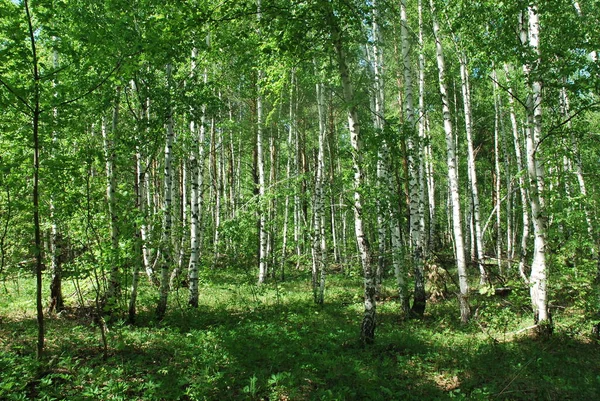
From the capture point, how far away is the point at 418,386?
5.25m

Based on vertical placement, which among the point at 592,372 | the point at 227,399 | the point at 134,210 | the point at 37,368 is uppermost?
the point at 134,210

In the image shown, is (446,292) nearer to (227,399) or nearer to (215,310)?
(215,310)

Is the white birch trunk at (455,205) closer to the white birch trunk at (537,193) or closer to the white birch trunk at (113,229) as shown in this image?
the white birch trunk at (537,193)

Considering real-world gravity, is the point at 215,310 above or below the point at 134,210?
below

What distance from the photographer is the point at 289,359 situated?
5988 millimetres

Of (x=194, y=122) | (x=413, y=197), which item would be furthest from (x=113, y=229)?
(x=413, y=197)

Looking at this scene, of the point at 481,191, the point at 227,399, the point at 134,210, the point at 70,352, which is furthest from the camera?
the point at 481,191

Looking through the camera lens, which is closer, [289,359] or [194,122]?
[289,359]

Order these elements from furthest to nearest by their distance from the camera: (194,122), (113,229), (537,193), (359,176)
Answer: (194,122) < (537,193) < (113,229) < (359,176)

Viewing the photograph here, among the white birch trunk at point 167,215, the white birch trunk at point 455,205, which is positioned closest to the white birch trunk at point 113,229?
the white birch trunk at point 167,215

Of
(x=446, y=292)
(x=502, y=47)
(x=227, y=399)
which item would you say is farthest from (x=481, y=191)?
(x=227, y=399)

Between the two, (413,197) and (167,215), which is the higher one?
(413,197)

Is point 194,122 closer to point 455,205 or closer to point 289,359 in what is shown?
point 289,359

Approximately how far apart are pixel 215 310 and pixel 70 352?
4.14m
